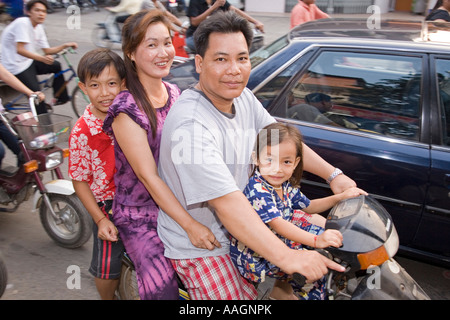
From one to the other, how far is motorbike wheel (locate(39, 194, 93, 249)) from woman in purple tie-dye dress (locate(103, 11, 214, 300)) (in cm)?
135

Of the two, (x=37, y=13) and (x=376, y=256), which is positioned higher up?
(x=37, y=13)

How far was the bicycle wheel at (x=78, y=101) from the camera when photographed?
6.25 meters

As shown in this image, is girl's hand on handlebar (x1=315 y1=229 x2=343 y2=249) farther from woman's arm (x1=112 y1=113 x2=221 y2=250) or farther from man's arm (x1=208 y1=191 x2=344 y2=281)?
woman's arm (x1=112 y1=113 x2=221 y2=250)

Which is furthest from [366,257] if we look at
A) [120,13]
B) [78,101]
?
[120,13]

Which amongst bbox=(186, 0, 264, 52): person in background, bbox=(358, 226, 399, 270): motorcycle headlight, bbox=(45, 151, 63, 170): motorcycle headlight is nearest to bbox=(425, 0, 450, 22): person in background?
bbox=(186, 0, 264, 52): person in background

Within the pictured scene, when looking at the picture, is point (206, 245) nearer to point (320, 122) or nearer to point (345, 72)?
point (320, 122)

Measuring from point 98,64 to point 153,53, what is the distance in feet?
1.11

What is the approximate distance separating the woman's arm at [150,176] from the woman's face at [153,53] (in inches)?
13.3

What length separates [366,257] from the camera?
1.57 meters

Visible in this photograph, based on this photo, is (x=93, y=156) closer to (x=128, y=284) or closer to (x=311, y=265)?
(x=128, y=284)

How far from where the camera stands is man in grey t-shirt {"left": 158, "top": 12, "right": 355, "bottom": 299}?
63.2 inches

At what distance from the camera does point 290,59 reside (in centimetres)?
297

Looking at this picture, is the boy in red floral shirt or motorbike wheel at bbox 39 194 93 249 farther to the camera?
motorbike wheel at bbox 39 194 93 249

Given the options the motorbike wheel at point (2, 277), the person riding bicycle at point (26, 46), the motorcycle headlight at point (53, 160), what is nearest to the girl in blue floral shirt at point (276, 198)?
the motorbike wheel at point (2, 277)
